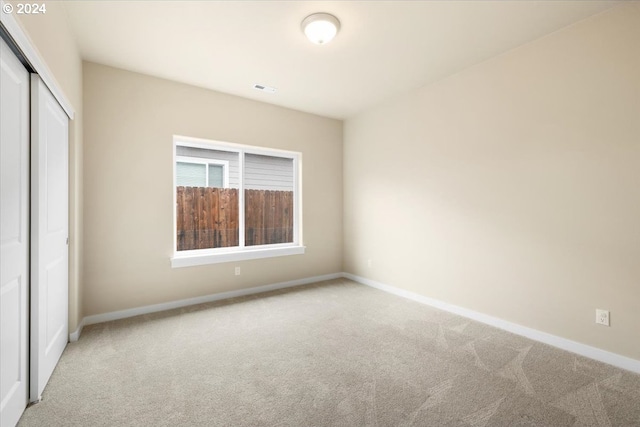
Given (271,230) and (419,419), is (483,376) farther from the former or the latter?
(271,230)

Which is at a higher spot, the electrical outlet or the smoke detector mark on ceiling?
the smoke detector mark on ceiling

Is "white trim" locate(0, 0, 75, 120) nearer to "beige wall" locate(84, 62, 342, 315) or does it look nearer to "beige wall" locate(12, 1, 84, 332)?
"beige wall" locate(12, 1, 84, 332)

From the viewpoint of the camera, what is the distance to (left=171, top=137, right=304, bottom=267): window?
374 centimetres

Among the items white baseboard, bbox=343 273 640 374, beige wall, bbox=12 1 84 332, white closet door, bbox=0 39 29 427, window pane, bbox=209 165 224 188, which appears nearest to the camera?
white closet door, bbox=0 39 29 427

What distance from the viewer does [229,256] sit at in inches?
154

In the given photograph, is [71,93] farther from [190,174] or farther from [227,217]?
[227,217]

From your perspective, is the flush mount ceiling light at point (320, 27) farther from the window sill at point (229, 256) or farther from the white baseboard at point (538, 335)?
the white baseboard at point (538, 335)

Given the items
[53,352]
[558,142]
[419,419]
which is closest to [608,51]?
[558,142]

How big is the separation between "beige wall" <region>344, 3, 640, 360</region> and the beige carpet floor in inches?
18.4

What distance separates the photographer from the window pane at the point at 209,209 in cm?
373

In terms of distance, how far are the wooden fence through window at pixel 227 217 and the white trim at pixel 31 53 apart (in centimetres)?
171

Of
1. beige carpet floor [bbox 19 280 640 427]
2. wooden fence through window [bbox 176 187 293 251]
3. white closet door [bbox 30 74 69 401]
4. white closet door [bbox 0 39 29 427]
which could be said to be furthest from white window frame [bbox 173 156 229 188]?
white closet door [bbox 0 39 29 427]

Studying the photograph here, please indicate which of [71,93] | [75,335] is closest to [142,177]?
[71,93]

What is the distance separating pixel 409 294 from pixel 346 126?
292 cm
